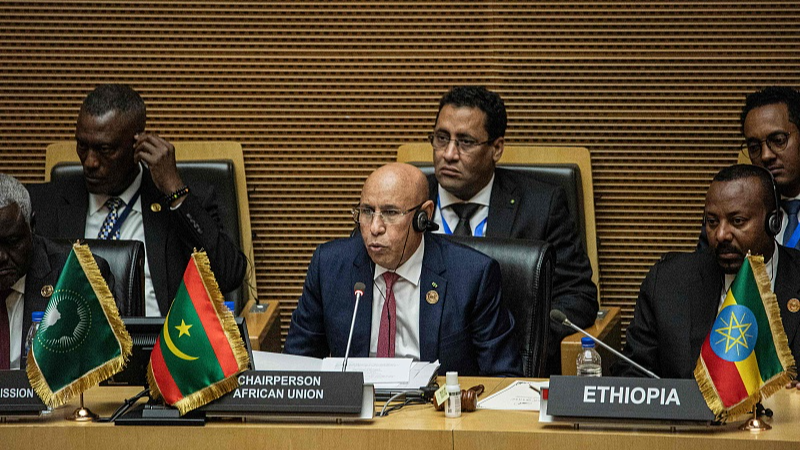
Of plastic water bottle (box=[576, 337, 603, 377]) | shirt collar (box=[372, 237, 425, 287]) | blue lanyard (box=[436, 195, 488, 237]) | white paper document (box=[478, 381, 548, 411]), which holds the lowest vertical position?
white paper document (box=[478, 381, 548, 411])

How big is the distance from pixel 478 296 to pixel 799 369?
0.92 metres

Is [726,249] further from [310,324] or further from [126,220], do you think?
[126,220]

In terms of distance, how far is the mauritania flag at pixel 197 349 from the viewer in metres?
2.52

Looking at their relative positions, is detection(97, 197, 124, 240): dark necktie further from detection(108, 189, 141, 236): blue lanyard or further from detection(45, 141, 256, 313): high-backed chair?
detection(45, 141, 256, 313): high-backed chair

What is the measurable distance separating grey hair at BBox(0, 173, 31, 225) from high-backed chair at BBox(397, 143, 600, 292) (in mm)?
1625

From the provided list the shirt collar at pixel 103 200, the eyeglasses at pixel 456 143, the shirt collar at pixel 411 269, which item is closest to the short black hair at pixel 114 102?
the shirt collar at pixel 103 200

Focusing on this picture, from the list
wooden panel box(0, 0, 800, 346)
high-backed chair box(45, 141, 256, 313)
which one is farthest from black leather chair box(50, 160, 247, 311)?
wooden panel box(0, 0, 800, 346)

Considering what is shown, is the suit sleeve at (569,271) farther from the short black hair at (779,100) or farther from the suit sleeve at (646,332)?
the short black hair at (779,100)

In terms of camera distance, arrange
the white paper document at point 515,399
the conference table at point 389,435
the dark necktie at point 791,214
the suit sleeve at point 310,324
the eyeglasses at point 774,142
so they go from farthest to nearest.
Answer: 1. the eyeglasses at point 774,142
2. the dark necktie at point 791,214
3. the suit sleeve at point 310,324
4. the white paper document at point 515,399
5. the conference table at point 389,435

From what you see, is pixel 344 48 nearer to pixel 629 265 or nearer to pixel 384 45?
pixel 384 45

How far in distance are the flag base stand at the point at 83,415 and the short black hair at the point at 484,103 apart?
2.08 m

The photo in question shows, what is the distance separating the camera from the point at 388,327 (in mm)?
3264

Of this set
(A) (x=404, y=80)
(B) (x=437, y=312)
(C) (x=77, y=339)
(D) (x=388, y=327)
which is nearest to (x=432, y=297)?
(B) (x=437, y=312)

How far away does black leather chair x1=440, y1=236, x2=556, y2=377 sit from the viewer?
332 centimetres
